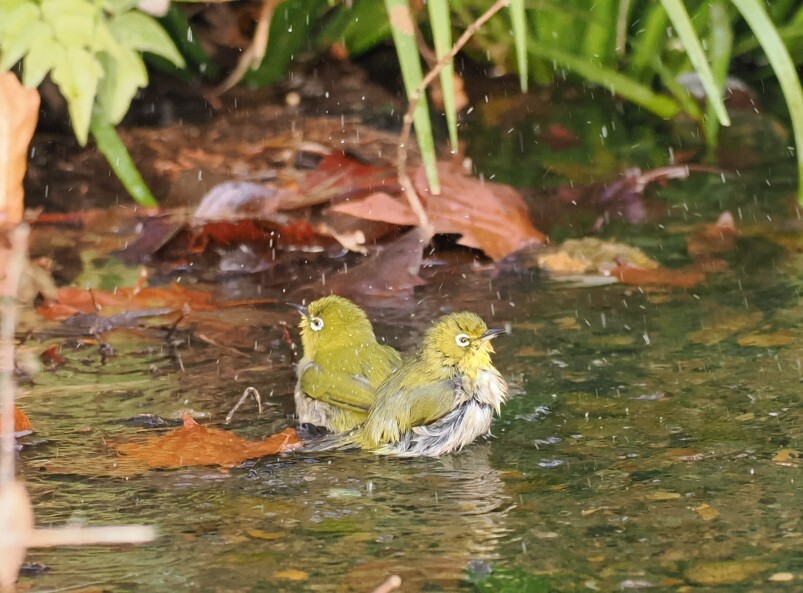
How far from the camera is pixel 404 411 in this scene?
12.3 ft

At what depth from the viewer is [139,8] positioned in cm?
483

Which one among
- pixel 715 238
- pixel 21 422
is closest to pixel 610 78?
pixel 715 238

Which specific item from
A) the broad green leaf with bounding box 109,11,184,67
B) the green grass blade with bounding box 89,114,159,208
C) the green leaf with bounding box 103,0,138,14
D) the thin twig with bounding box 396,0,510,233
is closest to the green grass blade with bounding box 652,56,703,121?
the thin twig with bounding box 396,0,510,233

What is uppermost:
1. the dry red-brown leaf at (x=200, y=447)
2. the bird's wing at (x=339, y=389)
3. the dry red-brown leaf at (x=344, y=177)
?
the dry red-brown leaf at (x=344, y=177)

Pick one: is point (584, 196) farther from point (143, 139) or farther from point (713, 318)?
point (143, 139)

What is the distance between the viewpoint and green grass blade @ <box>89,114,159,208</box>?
5.34m

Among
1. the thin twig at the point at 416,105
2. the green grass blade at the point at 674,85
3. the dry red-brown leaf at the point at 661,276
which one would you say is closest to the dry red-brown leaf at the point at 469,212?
the thin twig at the point at 416,105

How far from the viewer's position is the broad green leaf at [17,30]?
4.51 meters

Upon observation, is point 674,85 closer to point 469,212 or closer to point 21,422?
point 469,212

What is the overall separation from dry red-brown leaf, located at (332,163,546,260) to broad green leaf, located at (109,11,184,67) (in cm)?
91

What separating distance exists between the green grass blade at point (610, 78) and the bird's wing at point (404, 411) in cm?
279

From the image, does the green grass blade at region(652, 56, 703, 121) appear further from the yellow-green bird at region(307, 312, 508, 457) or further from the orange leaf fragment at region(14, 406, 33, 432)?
the orange leaf fragment at region(14, 406, 33, 432)

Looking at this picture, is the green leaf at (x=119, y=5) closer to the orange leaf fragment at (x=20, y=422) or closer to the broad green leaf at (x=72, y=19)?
the broad green leaf at (x=72, y=19)

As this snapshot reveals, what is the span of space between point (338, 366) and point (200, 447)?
23.8 inches
